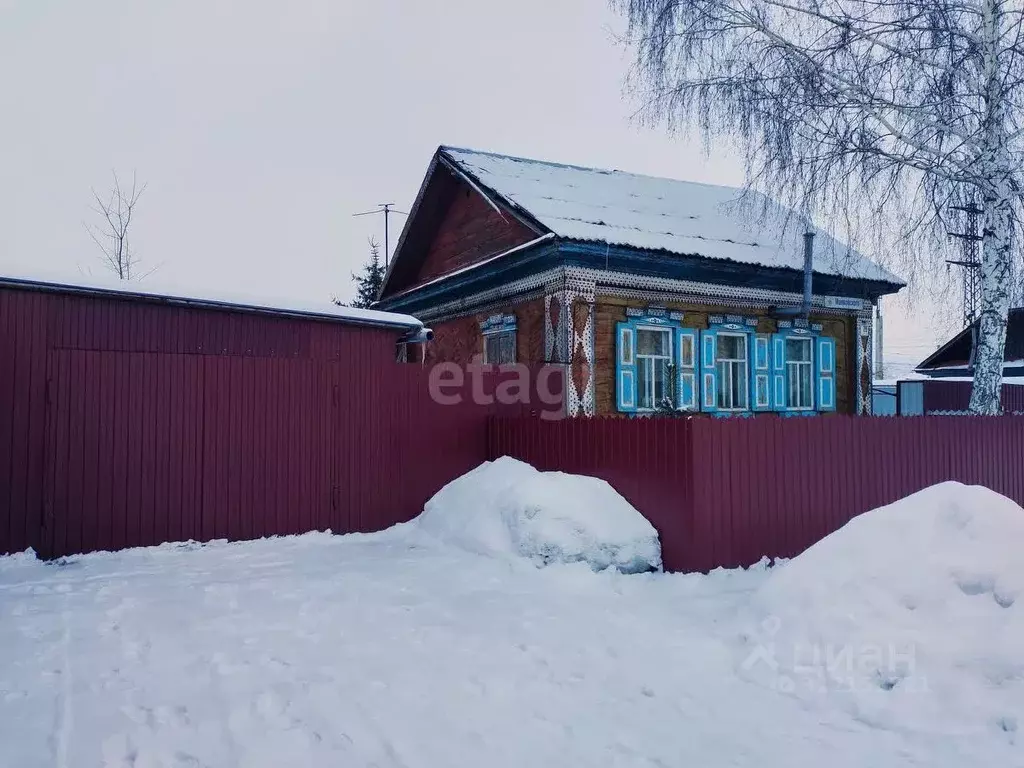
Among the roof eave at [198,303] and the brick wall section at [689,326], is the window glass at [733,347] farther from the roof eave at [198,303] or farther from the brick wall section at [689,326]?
the roof eave at [198,303]

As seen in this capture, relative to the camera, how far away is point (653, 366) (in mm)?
12680

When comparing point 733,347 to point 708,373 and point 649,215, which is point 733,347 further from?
point 649,215

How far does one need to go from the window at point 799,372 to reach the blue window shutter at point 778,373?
247mm

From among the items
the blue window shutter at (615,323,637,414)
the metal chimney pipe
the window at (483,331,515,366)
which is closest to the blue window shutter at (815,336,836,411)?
the metal chimney pipe

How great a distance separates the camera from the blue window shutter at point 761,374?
44.4 feet

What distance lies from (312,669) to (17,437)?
4.60 m

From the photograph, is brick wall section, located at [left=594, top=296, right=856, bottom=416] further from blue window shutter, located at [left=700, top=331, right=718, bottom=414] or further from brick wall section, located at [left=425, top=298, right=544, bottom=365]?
brick wall section, located at [left=425, top=298, right=544, bottom=365]

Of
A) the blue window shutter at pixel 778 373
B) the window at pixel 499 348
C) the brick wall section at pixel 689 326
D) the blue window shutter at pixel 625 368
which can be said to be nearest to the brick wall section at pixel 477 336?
the window at pixel 499 348

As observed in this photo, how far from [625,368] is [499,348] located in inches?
104

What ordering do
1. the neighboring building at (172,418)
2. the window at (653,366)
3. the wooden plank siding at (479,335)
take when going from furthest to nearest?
the window at (653,366) < the wooden plank siding at (479,335) < the neighboring building at (172,418)

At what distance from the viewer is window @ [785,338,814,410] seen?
14109 mm

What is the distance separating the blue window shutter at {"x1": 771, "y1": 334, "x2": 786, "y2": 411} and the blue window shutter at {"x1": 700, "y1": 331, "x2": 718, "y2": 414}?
1370 mm

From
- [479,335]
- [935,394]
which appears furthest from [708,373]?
[935,394]

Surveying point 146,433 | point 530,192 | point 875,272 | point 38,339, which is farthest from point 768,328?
point 38,339
